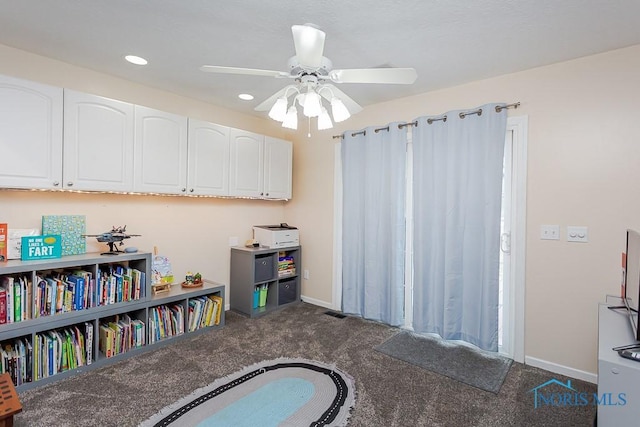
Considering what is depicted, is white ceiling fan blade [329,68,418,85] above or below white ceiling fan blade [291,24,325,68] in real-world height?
below

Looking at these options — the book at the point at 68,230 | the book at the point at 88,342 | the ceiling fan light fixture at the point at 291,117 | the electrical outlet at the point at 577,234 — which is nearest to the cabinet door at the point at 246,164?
the book at the point at 68,230

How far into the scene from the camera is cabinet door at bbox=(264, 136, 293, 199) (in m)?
3.81

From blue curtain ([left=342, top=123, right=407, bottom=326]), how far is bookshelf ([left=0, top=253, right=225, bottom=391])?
5.82 ft

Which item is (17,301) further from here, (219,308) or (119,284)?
(219,308)

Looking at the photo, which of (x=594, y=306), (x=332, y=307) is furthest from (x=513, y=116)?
(x=332, y=307)

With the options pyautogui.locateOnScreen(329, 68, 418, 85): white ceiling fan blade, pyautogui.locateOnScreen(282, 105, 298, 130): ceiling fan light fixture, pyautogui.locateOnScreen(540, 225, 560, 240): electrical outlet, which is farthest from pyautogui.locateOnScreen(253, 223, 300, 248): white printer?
pyautogui.locateOnScreen(540, 225, 560, 240): electrical outlet

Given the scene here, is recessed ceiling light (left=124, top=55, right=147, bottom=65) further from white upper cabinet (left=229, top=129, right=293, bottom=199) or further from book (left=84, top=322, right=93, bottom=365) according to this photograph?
book (left=84, top=322, right=93, bottom=365)

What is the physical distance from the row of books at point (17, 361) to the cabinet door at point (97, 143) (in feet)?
3.77

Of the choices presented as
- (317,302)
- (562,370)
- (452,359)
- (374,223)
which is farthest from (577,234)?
(317,302)

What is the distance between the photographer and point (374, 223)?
3.40m

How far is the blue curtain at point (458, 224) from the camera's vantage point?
2660 mm

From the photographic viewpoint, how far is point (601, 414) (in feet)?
4.17

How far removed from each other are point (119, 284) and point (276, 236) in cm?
171

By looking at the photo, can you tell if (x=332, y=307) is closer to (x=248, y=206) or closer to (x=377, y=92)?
(x=248, y=206)
